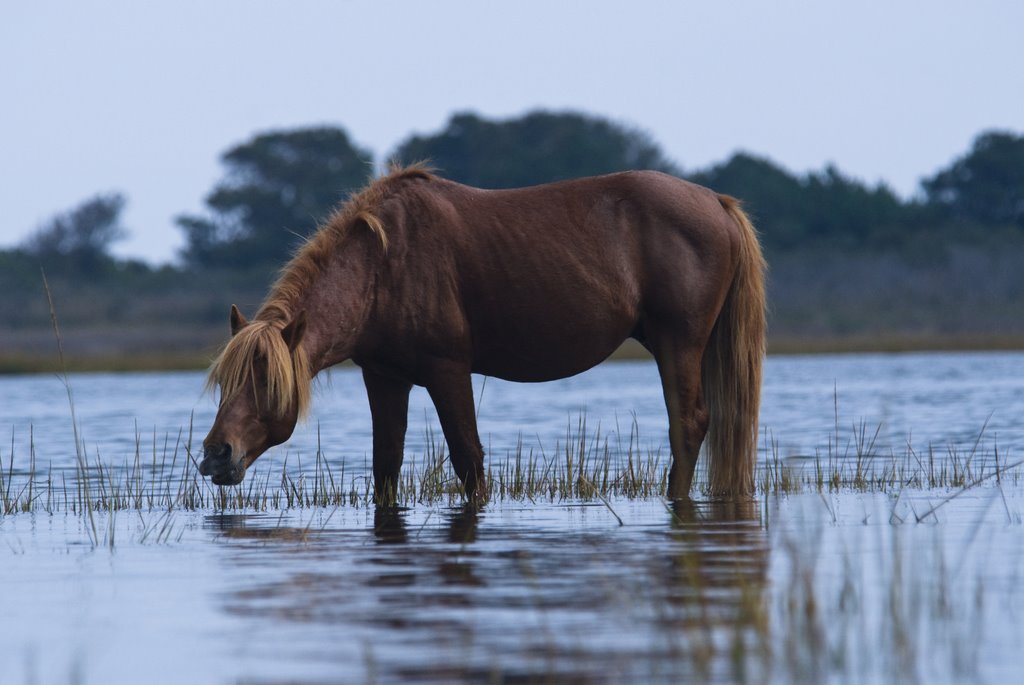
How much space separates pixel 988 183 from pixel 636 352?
19.1 meters

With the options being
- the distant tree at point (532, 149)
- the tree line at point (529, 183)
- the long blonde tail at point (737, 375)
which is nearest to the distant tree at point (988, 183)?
the tree line at point (529, 183)

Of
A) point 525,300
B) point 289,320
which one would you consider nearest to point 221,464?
point 289,320

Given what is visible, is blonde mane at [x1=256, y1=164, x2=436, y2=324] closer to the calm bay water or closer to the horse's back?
the horse's back

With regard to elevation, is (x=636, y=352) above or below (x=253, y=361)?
above

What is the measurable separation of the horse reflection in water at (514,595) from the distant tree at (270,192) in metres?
47.0

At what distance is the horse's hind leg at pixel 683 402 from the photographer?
794 centimetres

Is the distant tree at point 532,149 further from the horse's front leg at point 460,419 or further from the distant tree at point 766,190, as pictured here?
the horse's front leg at point 460,419

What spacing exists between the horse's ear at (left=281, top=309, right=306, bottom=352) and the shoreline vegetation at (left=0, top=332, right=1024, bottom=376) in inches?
966

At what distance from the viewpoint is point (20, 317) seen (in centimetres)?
4009

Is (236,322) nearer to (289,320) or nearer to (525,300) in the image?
(289,320)

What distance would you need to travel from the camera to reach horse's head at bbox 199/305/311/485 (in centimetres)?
686

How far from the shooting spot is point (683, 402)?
8.09 metres

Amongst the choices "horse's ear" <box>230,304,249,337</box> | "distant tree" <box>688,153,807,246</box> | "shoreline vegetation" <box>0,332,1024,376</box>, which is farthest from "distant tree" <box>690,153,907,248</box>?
"horse's ear" <box>230,304,249,337</box>

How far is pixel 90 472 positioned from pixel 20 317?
30.9 m
